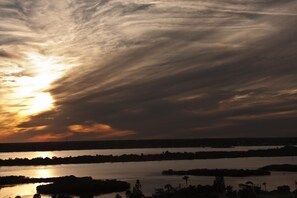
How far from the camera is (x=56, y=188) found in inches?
3201

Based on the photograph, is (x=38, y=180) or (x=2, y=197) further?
(x=38, y=180)

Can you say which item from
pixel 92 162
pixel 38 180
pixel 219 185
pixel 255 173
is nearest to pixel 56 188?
pixel 38 180

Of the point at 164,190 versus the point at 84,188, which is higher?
the point at 84,188

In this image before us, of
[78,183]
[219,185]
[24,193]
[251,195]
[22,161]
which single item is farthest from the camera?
[22,161]

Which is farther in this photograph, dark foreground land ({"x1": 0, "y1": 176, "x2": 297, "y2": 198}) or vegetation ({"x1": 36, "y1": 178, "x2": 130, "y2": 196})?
vegetation ({"x1": 36, "y1": 178, "x2": 130, "y2": 196})

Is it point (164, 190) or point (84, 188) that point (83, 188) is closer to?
point (84, 188)

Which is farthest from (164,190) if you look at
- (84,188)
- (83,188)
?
(83,188)

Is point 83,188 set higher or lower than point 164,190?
higher

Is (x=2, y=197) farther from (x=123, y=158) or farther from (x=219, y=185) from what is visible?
(x=123, y=158)

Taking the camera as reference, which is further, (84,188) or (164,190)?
(84,188)

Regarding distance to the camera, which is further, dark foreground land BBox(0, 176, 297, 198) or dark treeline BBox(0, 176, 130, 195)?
dark treeline BBox(0, 176, 130, 195)

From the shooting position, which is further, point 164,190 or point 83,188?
point 83,188

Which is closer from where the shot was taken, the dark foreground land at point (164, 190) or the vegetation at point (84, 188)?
the dark foreground land at point (164, 190)

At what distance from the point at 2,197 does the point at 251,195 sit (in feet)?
127
